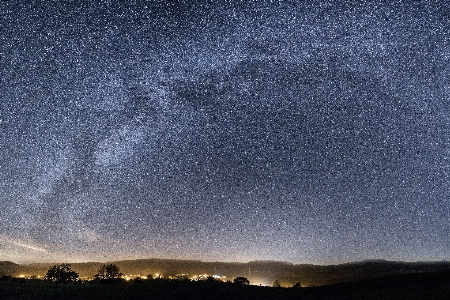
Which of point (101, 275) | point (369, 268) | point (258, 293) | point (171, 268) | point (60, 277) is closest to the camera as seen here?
point (258, 293)

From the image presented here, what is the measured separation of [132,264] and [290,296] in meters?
160

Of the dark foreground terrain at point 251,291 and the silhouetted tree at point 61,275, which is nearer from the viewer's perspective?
the dark foreground terrain at point 251,291

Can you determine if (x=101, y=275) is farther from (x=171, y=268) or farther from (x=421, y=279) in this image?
(x=171, y=268)

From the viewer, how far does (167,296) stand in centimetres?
4438

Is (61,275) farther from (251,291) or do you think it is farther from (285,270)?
(285,270)

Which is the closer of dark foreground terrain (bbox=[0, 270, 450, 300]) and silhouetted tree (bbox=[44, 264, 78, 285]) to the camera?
dark foreground terrain (bbox=[0, 270, 450, 300])

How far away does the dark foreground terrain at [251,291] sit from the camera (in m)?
41.2

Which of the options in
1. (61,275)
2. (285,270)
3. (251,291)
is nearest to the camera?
(251,291)

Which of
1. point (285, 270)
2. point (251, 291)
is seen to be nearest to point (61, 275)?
point (251, 291)

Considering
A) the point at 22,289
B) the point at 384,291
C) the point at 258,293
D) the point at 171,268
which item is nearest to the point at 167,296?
the point at 258,293

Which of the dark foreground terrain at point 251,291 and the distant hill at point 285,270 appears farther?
the distant hill at point 285,270

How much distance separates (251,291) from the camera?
4750cm

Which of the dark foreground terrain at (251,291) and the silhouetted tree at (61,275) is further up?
the silhouetted tree at (61,275)

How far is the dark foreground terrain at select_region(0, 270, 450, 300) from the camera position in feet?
135
